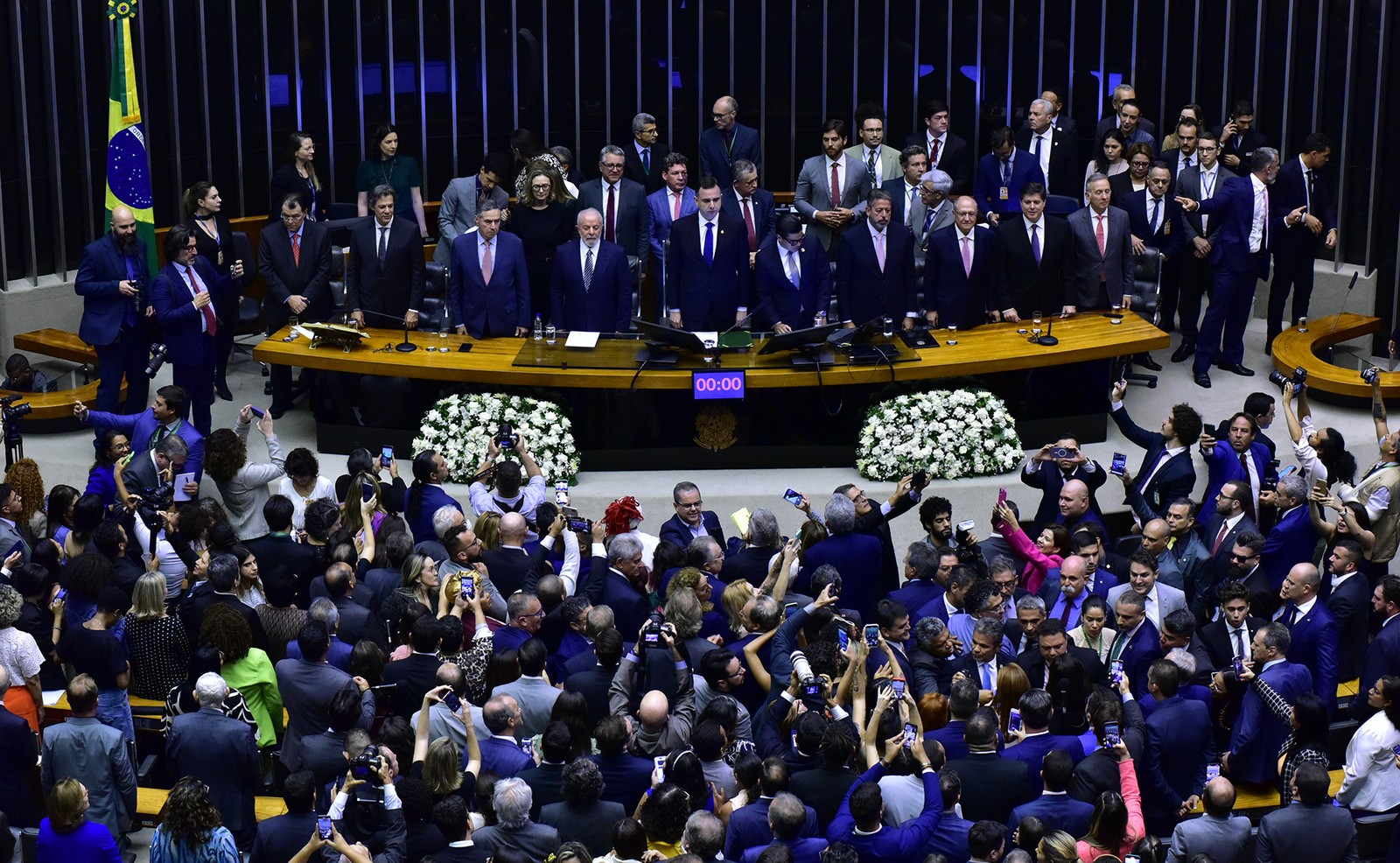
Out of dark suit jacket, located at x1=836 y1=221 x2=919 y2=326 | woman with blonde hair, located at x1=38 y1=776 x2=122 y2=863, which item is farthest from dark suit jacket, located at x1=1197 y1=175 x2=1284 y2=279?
woman with blonde hair, located at x1=38 y1=776 x2=122 y2=863

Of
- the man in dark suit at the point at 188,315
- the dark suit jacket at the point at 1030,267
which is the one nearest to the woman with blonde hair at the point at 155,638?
the man in dark suit at the point at 188,315

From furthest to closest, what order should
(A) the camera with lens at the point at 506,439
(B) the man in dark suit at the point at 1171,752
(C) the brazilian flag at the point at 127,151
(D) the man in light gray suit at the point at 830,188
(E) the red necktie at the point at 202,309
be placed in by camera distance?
(D) the man in light gray suit at the point at 830,188 < (C) the brazilian flag at the point at 127,151 < (E) the red necktie at the point at 202,309 < (A) the camera with lens at the point at 506,439 < (B) the man in dark suit at the point at 1171,752

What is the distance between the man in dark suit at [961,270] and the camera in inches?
495

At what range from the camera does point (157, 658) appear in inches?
335

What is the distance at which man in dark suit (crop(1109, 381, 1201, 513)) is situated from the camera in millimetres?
10492

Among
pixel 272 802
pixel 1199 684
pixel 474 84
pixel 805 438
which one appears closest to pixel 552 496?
pixel 805 438

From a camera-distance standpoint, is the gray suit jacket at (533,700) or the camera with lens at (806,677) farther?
the gray suit jacket at (533,700)

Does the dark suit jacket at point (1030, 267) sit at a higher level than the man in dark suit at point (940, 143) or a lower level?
lower

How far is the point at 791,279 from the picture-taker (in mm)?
12688

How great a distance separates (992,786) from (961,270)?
572 cm

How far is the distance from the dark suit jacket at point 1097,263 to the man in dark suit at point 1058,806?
609cm

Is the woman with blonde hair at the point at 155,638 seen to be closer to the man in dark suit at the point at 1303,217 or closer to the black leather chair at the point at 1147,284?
the black leather chair at the point at 1147,284

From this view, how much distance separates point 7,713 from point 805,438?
5730mm

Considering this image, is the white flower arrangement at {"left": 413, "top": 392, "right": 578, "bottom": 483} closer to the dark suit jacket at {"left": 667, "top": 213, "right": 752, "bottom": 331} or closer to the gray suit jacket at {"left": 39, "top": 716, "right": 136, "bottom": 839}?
the dark suit jacket at {"left": 667, "top": 213, "right": 752, "bottom": 331}
